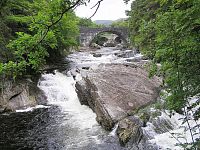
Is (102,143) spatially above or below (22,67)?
below

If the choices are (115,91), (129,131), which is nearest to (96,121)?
(115,91)

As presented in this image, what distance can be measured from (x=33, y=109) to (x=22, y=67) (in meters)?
12.0

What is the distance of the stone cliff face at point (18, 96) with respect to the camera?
15.5 metres

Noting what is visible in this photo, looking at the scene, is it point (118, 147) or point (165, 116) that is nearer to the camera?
point (118, 147)

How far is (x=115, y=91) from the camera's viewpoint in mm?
13352

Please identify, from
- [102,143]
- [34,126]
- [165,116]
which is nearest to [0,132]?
[34,126]

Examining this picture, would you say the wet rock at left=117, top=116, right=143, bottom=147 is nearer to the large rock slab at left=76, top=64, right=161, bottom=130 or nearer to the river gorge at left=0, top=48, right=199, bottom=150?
the river gorge at left=0, top=48, right=199, bottom=150

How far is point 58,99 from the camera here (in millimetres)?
17453

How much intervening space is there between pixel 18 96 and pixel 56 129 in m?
5.00

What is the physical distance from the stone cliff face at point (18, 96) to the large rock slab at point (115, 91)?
2.87 metres

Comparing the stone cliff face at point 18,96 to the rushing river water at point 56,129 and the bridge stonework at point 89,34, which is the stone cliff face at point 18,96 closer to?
the rushing river water at point 56,129

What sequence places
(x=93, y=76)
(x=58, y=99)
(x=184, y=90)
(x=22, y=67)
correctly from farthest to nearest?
(x=58, y=99)
(x=93, y=76)
(x=184, y=90)
(x=22, y=67)

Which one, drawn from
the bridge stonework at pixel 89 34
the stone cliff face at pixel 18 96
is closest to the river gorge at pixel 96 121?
the stone cliff face at pixel 18 96

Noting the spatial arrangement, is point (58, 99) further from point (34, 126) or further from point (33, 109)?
point (34, 126)
